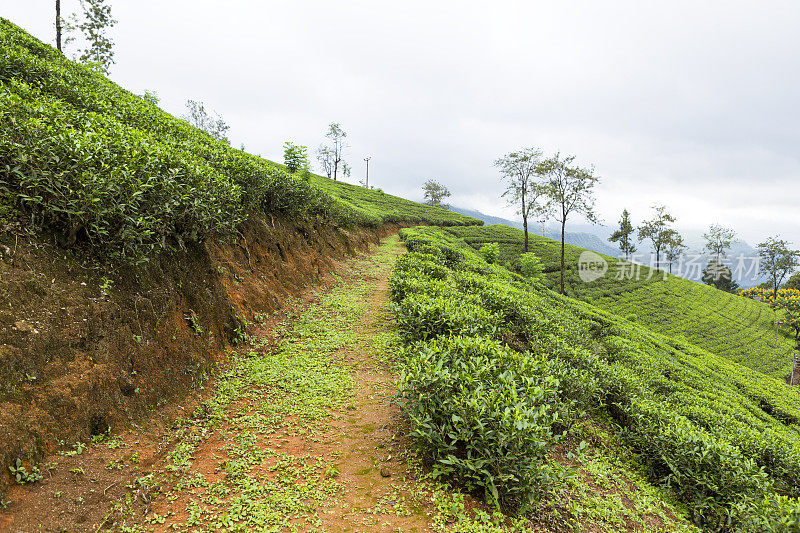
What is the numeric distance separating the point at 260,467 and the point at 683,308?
39.8m

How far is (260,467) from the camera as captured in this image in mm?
3807

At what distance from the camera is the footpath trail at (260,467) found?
9.90ft

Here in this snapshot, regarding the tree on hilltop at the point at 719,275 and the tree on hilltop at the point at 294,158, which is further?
the tree on hilltop at the point at 719,275

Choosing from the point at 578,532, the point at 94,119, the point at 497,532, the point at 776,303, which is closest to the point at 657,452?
the point at 578,532

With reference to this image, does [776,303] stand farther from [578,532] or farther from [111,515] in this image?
[111,515]

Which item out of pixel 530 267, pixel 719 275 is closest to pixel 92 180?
pixel 530 267

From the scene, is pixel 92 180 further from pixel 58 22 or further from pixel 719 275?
pixel 719 275

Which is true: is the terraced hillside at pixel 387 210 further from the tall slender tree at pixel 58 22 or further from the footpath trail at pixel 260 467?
the footpath trail at pixel 260 467

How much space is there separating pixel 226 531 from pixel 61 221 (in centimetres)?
420

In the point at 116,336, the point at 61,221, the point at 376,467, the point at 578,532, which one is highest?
the point at 61,221

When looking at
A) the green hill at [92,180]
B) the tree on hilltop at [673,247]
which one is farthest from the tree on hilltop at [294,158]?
the tree on hilltop at [673,247]

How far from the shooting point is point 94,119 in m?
5.59

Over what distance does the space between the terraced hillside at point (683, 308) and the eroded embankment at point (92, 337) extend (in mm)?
32178

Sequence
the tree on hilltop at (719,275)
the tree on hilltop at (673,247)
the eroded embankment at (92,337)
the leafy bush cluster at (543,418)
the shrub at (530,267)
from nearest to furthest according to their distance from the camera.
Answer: the eroded embankment at (92,337) → the leafy bush cluster at (543,418) → the shrub at (530,267) → the tree on hilltop at (673,247) → the tree on hilltop at (719,275)
